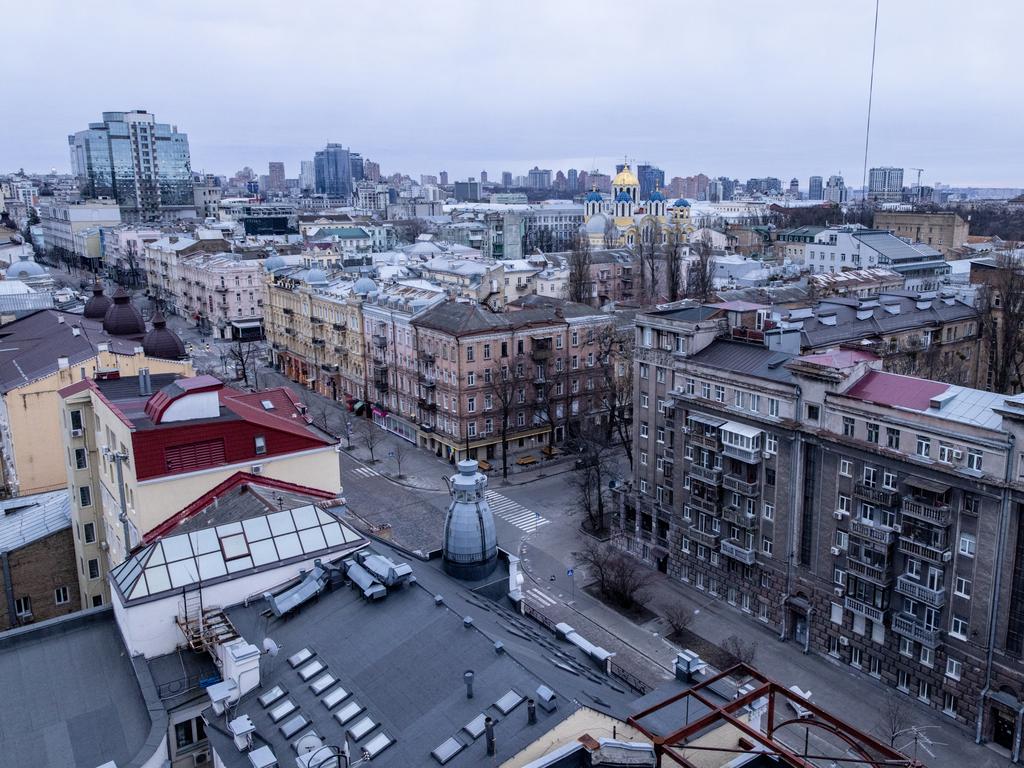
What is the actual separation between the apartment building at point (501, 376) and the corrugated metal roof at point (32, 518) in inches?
1363

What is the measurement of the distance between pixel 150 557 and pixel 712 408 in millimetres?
33247

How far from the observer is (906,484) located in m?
38.8

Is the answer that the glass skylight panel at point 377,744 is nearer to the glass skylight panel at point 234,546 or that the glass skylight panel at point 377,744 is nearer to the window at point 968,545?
the glass skylight panel at point 234,546

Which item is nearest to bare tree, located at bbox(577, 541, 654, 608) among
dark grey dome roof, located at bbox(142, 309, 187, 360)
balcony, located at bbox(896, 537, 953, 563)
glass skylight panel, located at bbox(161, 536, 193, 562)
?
balcony, located at bbox(896, 537, 953, 563)

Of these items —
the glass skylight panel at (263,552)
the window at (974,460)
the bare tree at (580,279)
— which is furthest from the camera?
the bare tree at (580,279)

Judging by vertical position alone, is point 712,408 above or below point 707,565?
above

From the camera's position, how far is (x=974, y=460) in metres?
36.7

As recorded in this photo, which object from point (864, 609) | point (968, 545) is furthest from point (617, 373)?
point (968, 545)

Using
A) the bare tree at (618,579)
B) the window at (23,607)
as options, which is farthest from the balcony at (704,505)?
the window at (23,607)

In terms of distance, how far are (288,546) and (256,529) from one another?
1.48m

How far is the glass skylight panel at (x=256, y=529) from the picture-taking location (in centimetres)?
2945

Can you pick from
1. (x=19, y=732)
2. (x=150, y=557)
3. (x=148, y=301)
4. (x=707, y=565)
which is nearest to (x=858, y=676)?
(x=707, y=565)

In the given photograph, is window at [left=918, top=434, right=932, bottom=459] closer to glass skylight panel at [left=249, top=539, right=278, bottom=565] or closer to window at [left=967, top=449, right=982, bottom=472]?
window at [left=967, top=449, right=982, bottom=472]

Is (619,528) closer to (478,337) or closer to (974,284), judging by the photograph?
(478,337)
